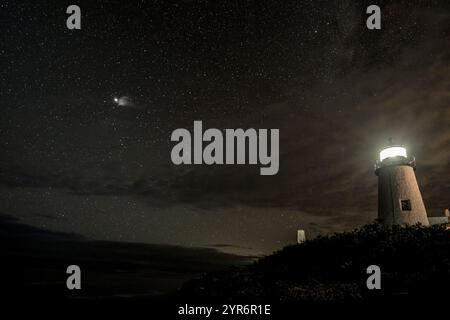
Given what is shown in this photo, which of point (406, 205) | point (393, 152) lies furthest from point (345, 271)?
point (393, 152)

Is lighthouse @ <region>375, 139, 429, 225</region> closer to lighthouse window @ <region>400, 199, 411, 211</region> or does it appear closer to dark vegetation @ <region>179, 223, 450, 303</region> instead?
lighthouse window @ <region>400, 199, 411, 211</region>

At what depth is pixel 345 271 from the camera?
728 inches

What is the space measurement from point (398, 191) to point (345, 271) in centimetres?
1142

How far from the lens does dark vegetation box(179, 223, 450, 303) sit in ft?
47.1

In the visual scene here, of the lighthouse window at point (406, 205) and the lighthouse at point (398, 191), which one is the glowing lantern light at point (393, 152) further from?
the lighthouse window at point (406, 205)

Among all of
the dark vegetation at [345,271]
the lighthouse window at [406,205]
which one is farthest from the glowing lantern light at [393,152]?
the dark vegetation at [345,271]

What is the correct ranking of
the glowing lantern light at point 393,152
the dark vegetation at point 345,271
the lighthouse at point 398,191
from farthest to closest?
the glowing lantern light at point 393,152 < the lighthouse at point 398,191 < the dark vegetation at point 345,271

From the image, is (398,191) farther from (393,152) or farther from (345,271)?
(345,271)

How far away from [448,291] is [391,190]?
1694cm

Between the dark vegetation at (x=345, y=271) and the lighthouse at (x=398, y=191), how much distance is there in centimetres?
198

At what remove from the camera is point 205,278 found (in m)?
21.9

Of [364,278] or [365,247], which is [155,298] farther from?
[365,247]

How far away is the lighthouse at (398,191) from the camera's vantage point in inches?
1045
